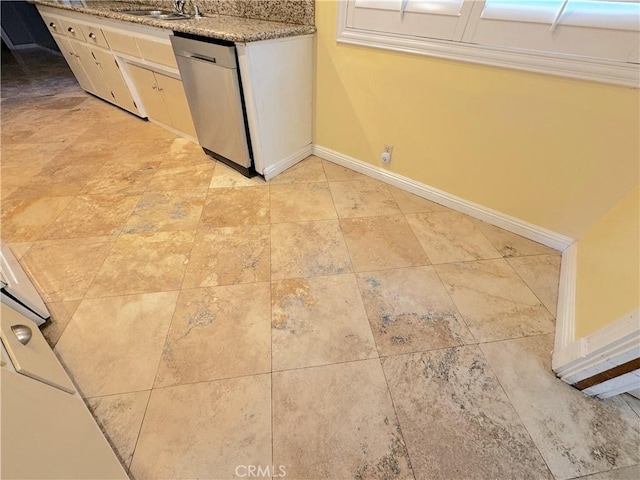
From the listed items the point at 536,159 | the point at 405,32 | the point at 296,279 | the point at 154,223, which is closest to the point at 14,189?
the point at 154,223

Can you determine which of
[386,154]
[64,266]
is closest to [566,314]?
[386,154]

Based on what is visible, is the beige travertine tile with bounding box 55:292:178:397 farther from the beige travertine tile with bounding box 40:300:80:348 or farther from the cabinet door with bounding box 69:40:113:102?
the cabinet door with bounding box 69:40:113:102

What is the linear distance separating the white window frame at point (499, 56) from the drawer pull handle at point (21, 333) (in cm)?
202

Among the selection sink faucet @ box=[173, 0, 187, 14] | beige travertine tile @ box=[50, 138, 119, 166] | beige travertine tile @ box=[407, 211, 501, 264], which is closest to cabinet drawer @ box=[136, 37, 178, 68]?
sink faucet @ box=[173, 0, 187, 14]

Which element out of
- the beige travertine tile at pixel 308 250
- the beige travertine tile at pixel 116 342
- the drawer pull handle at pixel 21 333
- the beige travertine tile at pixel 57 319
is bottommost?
the beige travertine tile at pixel 57 319

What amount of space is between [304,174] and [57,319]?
1667 millimetres

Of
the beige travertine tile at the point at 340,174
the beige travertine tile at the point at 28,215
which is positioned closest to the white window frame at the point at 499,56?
the beige travertine tile at the point at 340,174

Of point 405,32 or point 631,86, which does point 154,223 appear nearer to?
point 405,32

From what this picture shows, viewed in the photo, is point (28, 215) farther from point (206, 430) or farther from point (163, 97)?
point (206, 430)

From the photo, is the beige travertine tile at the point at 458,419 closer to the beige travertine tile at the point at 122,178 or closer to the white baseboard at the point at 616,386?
the white baseboard at the point at 616,386

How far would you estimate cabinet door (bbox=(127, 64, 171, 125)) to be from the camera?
2320mm

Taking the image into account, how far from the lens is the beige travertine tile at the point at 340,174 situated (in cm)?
210

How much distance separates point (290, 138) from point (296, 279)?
47.3 inches

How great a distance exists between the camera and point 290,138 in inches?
81.7
